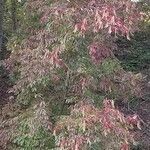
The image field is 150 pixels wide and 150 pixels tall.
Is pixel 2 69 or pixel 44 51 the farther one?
pixel 2 69

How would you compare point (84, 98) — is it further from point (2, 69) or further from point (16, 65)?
point (2, 69)

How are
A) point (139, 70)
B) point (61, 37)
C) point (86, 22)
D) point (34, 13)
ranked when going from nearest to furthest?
point (86, 22) → point (61, 37) → point (34, 13) → point (139, 70)

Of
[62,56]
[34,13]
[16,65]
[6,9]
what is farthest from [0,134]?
[6,9]

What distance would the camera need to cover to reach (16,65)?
760cm

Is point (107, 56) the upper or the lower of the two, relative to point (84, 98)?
upper

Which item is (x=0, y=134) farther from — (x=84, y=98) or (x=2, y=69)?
(x=2, y=69)

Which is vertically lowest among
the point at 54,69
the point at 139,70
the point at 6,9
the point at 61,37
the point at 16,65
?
the point at 139,70

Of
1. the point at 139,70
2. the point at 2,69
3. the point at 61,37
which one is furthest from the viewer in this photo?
the point at 139,70

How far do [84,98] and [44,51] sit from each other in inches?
37.3

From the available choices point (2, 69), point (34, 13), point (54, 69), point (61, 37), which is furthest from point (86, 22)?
point (2, 69)

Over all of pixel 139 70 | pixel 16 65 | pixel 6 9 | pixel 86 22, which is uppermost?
pixel 86 22

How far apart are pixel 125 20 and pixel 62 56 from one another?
1140 mm

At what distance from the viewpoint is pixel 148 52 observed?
13.9 meters

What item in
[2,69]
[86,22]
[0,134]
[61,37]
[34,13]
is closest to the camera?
[86,22]
